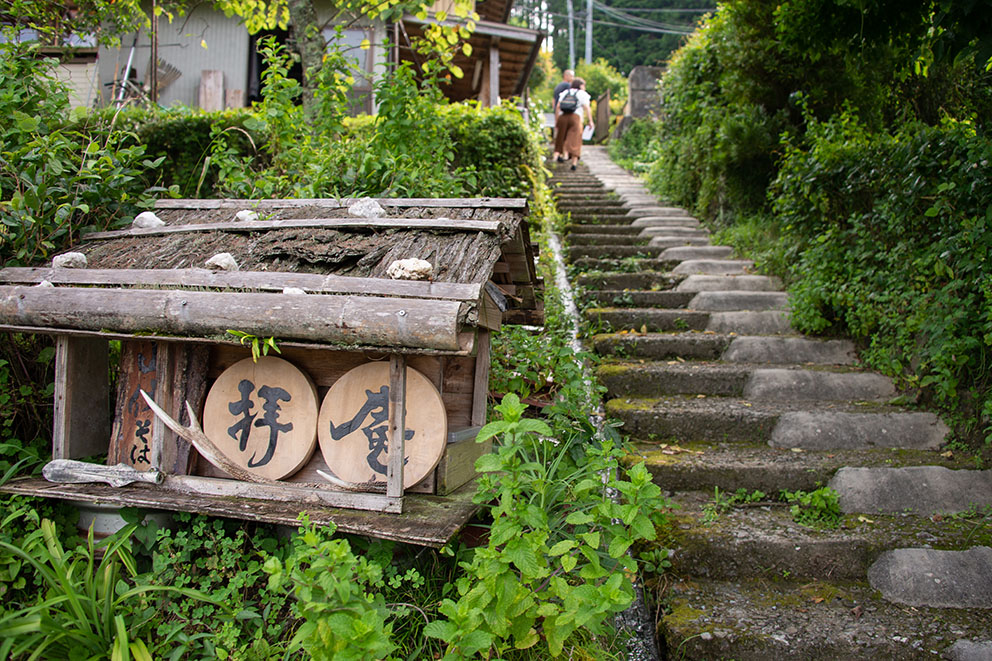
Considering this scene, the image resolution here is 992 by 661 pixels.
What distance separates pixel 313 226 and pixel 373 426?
102 centimetres

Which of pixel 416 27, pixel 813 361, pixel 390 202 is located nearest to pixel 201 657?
pixel 390 202

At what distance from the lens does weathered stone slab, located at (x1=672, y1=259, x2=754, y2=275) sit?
670 centimetres

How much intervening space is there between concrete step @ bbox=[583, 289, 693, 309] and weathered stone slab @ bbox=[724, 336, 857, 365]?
0.99 metres

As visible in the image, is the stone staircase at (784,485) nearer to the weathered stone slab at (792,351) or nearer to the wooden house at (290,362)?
the weathered stone slab at (792,351)

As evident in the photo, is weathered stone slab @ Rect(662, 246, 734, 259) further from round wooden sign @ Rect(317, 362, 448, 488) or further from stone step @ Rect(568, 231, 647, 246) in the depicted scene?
round wooden sign @ Rect(317, 362, 448, 488)

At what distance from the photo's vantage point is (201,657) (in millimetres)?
2369

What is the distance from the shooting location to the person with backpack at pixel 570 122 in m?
11.3

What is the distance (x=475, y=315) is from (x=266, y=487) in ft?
3.75

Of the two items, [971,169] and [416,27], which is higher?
[416,27]

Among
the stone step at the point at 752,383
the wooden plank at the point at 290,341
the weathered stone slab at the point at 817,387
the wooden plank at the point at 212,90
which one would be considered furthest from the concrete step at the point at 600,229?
the wooden plank at the point at 212,90

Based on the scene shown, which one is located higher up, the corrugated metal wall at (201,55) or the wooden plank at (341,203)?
the corrugated metal wall at (201,55)

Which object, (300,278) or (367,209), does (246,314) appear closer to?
(300,278)

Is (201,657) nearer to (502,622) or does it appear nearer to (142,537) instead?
(142,537)

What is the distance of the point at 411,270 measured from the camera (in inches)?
95.7
